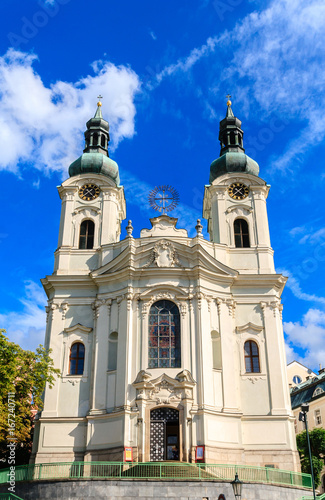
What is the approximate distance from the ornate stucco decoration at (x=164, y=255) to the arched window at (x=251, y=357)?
6024mm

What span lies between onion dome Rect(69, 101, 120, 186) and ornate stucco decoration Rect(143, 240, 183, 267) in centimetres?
740

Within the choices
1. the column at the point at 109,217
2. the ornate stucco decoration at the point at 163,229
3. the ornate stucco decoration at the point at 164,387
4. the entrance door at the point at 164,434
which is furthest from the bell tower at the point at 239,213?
the entrance door at the point at 164,434

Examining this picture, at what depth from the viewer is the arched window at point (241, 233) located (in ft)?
114

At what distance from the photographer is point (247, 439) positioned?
95.6ft

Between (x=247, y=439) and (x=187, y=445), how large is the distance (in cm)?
392

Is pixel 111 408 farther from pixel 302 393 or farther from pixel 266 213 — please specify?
pixel 302 393

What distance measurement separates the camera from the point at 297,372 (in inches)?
2827

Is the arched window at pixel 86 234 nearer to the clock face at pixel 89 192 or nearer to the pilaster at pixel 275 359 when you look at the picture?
the clock face at pixel 89 192

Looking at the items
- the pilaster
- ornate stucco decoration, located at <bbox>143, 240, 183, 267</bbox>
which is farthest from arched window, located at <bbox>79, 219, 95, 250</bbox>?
the pilaster

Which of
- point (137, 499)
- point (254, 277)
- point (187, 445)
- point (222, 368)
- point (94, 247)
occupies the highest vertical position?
point (94, 247)

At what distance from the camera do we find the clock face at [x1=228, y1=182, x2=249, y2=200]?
3586 centimetres

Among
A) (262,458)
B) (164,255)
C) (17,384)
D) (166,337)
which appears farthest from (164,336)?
(17,384)

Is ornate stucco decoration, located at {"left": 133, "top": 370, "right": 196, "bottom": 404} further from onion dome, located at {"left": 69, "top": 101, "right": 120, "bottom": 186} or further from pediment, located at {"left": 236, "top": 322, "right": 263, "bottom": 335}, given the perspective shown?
onion dome, located at {"left": 69, "top": 101, "right": 120, "bottom": 186}

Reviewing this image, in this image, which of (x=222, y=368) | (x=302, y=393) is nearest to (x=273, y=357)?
(x=222, y=368)
